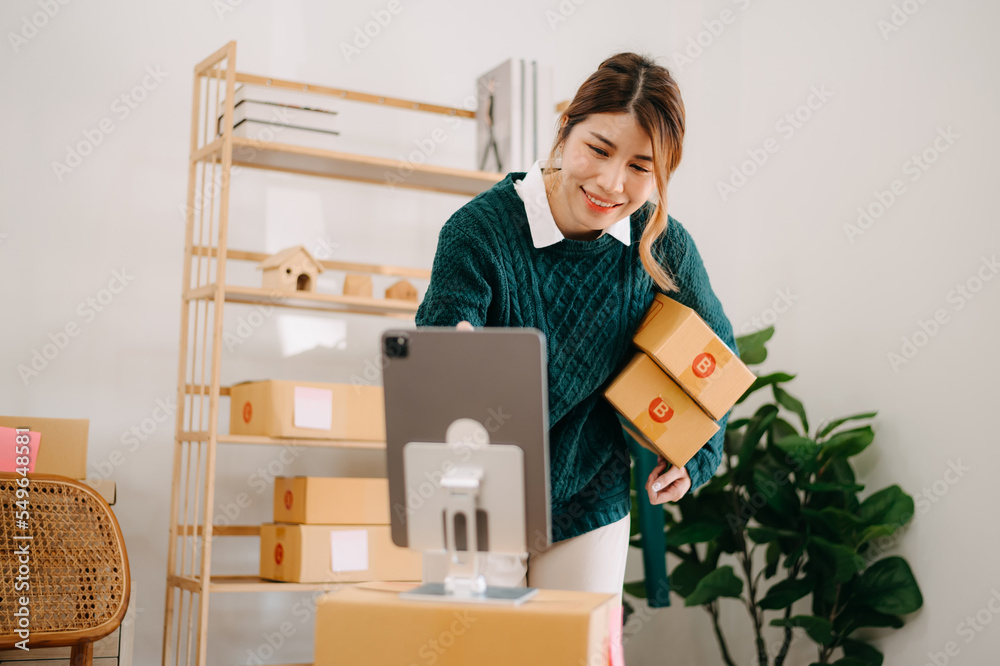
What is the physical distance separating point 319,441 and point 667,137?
1548mm

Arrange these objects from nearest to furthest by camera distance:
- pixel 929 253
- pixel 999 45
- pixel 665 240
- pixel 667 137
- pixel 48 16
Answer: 1. pixel 667 137
2. pixel 665 240
3. pixel 999 45
4. pixel 929 253
5. pixel 48 16

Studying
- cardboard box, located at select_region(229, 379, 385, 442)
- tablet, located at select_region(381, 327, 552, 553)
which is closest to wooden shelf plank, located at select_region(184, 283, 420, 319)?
cardboard box, located at select_region(229, 379, 385, 442)

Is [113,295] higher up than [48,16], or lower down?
lower down

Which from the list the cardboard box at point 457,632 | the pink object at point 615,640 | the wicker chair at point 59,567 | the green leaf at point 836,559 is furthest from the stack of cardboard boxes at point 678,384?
the wicker chair at point 59,567

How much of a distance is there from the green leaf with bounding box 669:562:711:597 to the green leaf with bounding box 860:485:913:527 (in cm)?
48

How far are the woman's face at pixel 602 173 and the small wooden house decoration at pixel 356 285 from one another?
145cm

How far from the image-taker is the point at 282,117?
2.63 meters

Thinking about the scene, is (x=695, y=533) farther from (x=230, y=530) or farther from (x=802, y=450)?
(x=230, y=530)

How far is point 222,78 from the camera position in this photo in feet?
8.79

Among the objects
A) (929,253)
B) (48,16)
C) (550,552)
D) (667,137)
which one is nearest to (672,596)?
(929,253)

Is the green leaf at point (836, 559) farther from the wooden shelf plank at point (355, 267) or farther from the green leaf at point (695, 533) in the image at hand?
the wooden shelf plank at point (355, 267)

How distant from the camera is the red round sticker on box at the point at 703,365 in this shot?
4.58 feet

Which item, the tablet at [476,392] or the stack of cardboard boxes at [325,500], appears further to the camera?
the stack of cardboard boxes at [325,500]

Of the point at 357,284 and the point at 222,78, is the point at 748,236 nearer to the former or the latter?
the point at 357,284
